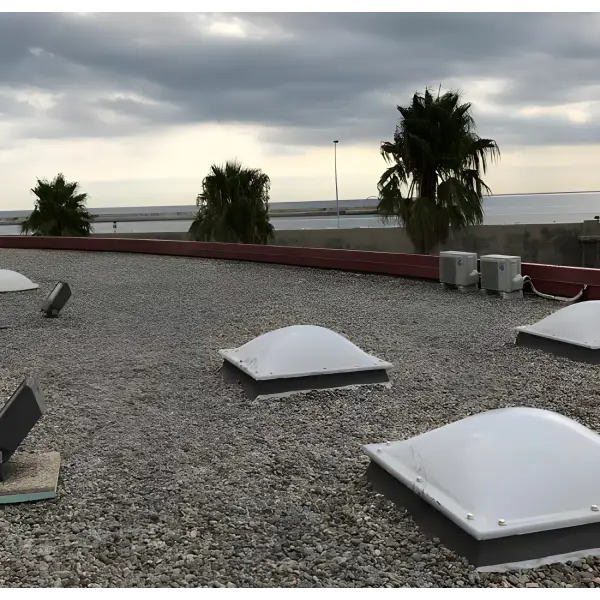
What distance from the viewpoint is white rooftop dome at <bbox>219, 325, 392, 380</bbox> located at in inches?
250

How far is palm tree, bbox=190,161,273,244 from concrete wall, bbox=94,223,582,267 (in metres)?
4.94

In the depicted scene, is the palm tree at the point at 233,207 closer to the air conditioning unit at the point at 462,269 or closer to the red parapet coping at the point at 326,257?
the red parapet coping at the point at 326,257

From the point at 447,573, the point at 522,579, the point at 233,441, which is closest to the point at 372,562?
the point at 447,573

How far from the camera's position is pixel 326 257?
1602 cm

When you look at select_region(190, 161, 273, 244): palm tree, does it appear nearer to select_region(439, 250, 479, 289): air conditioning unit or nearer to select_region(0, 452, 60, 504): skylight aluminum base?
select_region(439, 250, 479, 289): air conditioning unit

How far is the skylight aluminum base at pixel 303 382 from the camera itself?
6.22m

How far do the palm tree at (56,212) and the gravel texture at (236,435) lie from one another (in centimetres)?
2166

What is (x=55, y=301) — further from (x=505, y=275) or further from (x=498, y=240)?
(x=498, y=240)

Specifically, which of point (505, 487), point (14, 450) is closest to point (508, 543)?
point (505, 487)

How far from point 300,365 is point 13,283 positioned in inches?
342

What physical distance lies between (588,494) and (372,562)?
1.15 metres

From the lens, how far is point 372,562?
3.34 metres

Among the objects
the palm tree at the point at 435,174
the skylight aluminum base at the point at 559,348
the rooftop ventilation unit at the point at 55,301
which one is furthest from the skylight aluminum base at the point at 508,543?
the palm tree at the point at 435,174

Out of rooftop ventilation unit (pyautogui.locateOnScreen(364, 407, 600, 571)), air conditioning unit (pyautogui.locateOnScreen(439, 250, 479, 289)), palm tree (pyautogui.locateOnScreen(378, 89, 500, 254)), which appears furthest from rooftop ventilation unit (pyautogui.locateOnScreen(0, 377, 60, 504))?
palm tree (pyautogui.locateOnScreen(378, 89, 500, 254))
